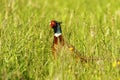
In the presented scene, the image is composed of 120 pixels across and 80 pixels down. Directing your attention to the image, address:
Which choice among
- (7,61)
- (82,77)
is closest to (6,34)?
(7,61)

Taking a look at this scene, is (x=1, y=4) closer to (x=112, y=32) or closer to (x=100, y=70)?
(x=112, y=32)

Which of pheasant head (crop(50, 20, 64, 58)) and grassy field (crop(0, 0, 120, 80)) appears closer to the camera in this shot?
grassy field (crop(0, 0, 120, 80))

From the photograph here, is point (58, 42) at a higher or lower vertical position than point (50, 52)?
higher

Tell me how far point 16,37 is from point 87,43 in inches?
30.9

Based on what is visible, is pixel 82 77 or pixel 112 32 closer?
pixel 82 77

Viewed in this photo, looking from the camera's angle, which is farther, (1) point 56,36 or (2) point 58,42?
(1) point 56,36

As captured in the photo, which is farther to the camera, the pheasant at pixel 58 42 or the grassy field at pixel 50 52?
the pheasant at pixel 58 42

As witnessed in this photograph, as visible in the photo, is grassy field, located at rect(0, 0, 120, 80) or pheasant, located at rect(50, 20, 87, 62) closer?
grassy field, located at rect(0, 0, 120, 80)

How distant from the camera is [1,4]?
26.2ft

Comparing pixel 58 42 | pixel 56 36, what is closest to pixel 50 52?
pixel 56 36

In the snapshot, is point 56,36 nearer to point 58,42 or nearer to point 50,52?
point 50,52

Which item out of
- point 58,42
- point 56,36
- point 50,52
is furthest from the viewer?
point 56,36

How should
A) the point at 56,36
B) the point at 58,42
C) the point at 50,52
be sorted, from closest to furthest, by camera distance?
the point at 58,42 → the point at 50,52 → the point at 56,36

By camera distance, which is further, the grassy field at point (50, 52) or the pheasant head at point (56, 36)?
the pheasant head at point (56, 36)
